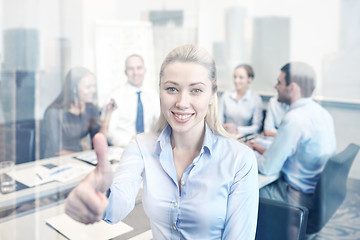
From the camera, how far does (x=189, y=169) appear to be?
0.79 meters

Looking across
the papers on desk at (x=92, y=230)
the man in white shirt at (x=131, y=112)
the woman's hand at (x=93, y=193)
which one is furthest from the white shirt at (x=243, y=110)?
the woman's hand at (x=93, y=193)

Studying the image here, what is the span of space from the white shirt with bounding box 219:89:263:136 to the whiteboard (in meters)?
0.68

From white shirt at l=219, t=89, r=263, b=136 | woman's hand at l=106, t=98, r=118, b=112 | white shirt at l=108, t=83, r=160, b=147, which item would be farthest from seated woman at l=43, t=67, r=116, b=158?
white shirt at l=219, t=89, r=263, b=136

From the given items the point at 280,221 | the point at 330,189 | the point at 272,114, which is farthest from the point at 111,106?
the point at 280,221

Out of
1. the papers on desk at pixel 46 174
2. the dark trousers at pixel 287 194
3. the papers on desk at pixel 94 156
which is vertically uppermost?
the papers on desk at pixel 94 156

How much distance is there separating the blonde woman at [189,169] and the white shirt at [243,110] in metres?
1.64

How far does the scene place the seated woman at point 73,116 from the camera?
7.10ft

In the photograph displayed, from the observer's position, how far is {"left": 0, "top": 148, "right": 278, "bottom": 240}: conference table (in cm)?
96

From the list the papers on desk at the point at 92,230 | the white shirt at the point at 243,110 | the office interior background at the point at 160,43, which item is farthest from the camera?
the white shirt at the point at 243,110

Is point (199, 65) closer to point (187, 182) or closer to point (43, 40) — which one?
point (187, 182)

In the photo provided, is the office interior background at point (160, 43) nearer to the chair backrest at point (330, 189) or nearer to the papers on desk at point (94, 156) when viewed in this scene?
the chair backrest at point (330, 189)

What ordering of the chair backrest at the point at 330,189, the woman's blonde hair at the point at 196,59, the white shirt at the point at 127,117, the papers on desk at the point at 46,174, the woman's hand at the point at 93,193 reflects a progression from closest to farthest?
the woman's hand at the point at 93,193, the woman's blonde hair at the point at 196,59, the papers on desk at the point at 46,174, the chair backrest at the point at 330,189, the white shirt at the point at 127,117

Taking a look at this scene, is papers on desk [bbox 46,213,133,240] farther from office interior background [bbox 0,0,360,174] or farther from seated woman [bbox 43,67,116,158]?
seated woman [bbox 43,67,116,158]

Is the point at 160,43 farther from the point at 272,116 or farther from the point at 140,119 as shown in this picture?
the point at 272,116
